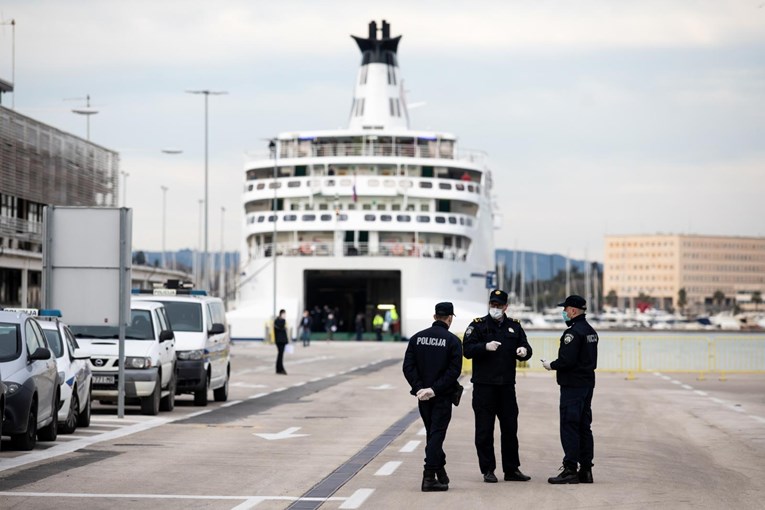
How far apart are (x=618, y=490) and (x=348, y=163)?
64510mm

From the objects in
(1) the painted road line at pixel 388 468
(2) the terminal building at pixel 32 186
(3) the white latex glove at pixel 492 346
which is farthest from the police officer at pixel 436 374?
(2) the terminal building at pixel 32 186

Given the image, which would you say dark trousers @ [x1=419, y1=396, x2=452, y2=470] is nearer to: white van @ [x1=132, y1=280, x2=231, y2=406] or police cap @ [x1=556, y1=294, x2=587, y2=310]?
police cap @ [x1=556, y1=294, x2=587, y2=310]

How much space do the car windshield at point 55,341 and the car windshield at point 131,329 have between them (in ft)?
13.8

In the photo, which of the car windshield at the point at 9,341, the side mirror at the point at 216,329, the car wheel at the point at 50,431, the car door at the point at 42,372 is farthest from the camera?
the side mirror at the point at 216,329

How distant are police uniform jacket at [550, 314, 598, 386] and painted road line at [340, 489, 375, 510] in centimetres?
201

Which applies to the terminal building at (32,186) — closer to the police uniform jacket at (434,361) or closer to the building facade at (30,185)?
the building facade at (30,185)

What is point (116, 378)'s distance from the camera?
68.8ft

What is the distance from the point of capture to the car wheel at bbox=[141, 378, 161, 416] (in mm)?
21047

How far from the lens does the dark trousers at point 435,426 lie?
38.7 ft

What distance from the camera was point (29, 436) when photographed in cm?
1500

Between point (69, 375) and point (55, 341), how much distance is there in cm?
56

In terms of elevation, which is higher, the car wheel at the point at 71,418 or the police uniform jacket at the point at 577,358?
the police uniform jacket at the point at 577,358

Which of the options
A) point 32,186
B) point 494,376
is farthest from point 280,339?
point 32,186

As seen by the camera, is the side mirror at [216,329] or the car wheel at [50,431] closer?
the car wheel at [50,431]
